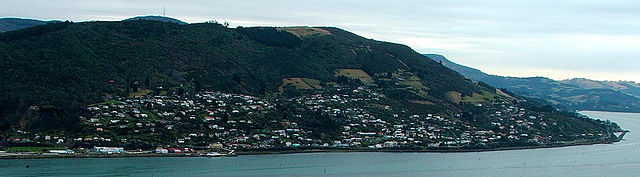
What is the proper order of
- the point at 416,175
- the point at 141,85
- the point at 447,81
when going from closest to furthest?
the point at 416,175 → the point at 141,85 → the point at 447,81

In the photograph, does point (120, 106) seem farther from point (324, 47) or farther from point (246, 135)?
point (324, 47)

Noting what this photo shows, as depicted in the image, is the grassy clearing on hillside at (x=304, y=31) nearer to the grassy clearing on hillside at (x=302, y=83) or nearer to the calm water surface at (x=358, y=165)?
the grassy clearing on hillside at (x=302, y=83)

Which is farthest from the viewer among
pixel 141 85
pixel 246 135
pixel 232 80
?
pixel 232 80

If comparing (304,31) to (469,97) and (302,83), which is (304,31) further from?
(469,97)

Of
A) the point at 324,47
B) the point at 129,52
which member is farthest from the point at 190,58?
the point at 324,47

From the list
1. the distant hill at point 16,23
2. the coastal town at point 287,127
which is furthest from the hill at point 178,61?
the distant hill at point 16,23

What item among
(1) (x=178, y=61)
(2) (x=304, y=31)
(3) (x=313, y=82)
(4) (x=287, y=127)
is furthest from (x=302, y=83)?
(2) (x=304, y=31)

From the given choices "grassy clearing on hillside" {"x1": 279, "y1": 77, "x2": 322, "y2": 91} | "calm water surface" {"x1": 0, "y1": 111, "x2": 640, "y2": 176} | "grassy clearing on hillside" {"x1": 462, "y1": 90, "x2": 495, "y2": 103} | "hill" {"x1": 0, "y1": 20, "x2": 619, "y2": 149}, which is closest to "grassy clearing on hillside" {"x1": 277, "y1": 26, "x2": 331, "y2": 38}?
"hill" {"x1": 0, "y1": 20, "x2": 619, "y2": 149}
